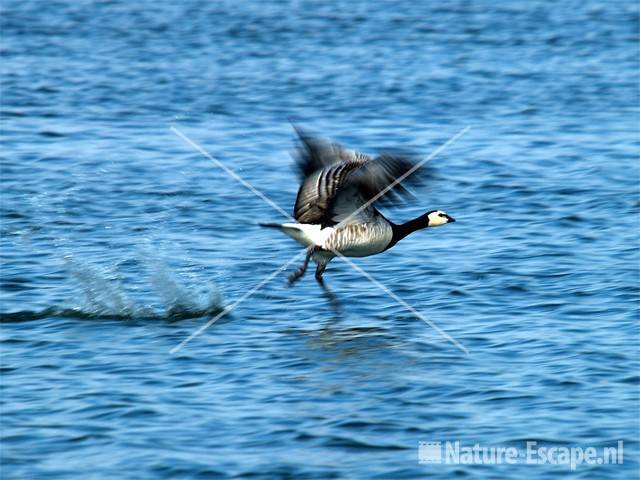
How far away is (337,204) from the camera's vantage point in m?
12.2

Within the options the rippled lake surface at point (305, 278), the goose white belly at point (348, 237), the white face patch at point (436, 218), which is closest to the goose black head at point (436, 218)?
the white face patch at point (436, 218)

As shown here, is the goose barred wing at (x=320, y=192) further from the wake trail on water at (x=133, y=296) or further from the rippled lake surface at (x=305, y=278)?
the wake trail on water at (x=133, y=296)

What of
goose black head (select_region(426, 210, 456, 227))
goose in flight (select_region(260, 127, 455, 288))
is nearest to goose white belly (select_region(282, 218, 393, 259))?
goose in flight (select_region(260, 127, 455, 288))

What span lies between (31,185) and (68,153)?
2219 mm

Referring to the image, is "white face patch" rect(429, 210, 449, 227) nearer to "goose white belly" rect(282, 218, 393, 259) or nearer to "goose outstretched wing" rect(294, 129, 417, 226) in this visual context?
Result: "goose white belly" rect(282, 218, 393, 259)

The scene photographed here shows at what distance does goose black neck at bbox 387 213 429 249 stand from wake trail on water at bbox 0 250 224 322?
5.94 feet

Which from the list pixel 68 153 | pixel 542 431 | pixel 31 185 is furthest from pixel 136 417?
pixel 68 153

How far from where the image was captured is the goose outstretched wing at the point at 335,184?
11523 mm

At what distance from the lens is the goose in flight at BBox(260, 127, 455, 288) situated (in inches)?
460

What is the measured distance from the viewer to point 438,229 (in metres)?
16.0

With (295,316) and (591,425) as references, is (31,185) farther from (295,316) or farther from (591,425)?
(591,425)

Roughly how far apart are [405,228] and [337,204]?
1.29 metres

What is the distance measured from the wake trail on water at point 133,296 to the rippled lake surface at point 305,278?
33mm

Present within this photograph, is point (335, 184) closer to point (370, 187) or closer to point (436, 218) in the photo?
point (370, 187)
